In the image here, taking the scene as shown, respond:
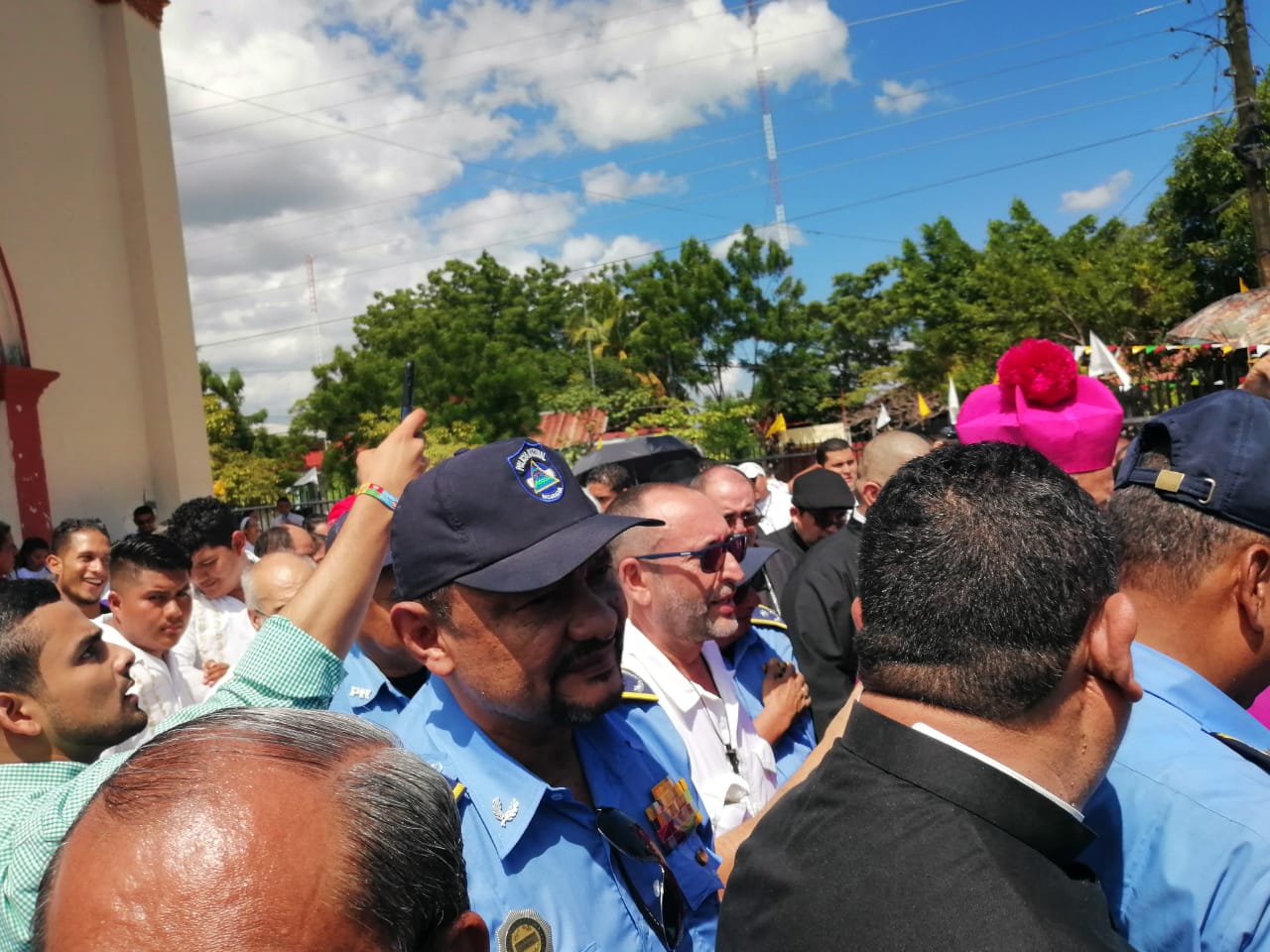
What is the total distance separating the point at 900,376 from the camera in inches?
1236

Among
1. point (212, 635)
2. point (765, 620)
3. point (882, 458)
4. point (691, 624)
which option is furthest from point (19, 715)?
point (882, 458)

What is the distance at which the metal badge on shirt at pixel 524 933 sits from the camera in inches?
58.4

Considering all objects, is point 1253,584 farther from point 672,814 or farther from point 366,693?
point 366,693

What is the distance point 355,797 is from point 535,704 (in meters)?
0.80

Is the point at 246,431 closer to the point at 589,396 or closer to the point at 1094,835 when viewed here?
the point at 589,396

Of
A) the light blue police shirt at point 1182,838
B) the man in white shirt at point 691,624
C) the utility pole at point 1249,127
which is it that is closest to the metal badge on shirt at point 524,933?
the light blue police shirt at point 1182,838

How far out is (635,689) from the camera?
242cm

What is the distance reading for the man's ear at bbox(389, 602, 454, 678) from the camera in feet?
5.90

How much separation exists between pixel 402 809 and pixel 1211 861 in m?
1.10

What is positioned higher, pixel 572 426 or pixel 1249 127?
pixel 1249 127

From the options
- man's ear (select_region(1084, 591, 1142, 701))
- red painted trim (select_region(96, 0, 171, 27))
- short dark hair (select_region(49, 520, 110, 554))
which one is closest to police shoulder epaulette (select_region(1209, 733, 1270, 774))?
man's ear (select_region(1084, 591, 1142, 701))

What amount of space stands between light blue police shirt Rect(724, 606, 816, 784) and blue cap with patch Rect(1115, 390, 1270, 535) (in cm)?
152

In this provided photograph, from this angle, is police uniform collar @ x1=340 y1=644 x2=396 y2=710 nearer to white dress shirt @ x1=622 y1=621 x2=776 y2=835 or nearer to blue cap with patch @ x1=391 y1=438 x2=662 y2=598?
white dress shirt @ x1=622 y1=621 x2=776 y2=835

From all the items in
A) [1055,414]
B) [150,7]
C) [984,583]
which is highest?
[150,7]
